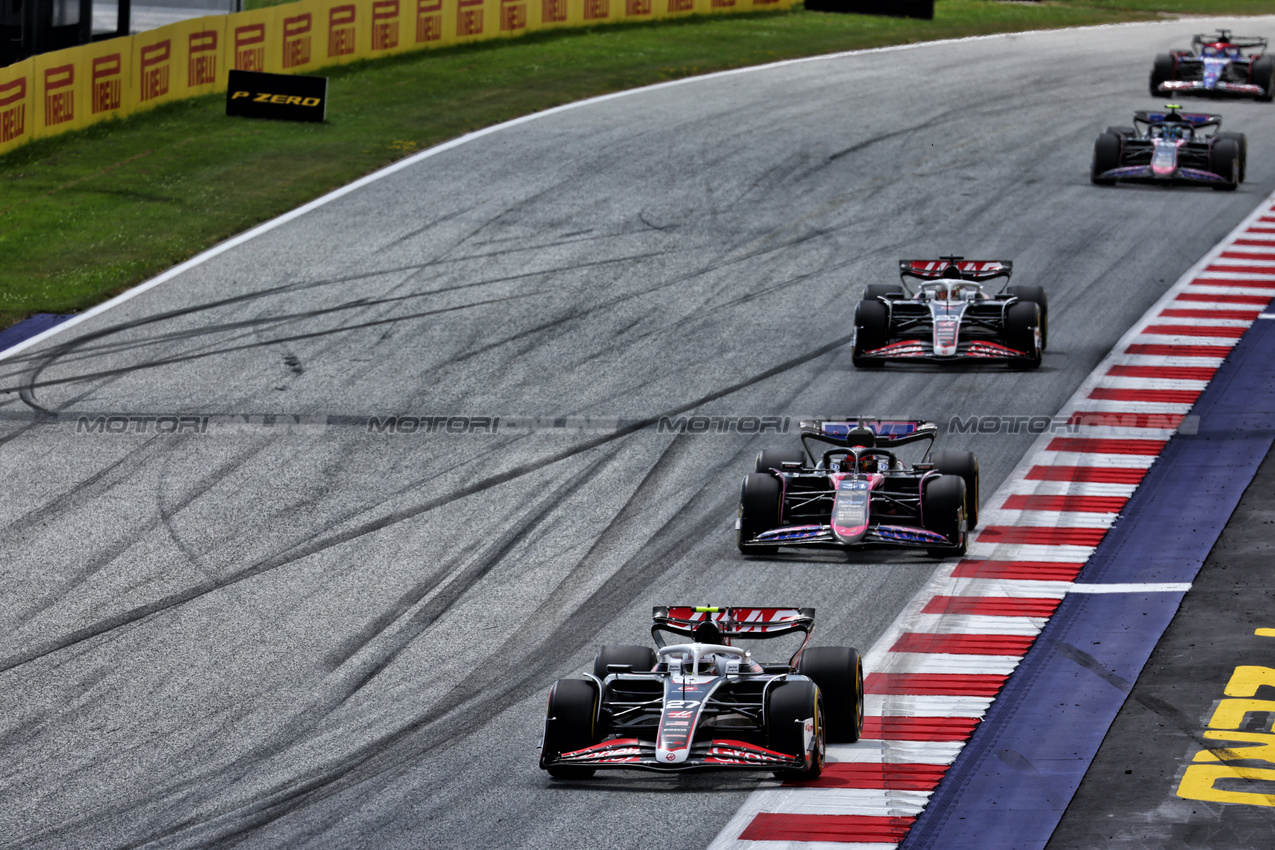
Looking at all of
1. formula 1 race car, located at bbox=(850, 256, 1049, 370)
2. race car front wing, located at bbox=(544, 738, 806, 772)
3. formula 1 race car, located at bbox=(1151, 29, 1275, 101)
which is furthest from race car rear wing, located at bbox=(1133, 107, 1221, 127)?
race car front wing, located at bbox=(544, 738, 806, 772)

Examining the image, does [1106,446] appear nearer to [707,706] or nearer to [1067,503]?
[1067,503]

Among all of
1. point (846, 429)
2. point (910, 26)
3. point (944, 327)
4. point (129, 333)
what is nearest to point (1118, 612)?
point (846, 429)

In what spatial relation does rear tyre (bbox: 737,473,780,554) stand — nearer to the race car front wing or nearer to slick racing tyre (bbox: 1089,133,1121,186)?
the race car front wing

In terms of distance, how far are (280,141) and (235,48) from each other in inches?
129

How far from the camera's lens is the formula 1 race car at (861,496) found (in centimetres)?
1520

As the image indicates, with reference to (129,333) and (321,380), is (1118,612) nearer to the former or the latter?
(321,380)

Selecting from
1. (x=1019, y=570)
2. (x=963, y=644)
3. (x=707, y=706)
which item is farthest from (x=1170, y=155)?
(x=707, y=706)

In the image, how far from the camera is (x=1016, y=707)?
1266 cm

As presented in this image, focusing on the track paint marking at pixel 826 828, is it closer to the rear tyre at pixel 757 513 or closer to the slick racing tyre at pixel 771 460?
the rear tyre at pixel 757 513

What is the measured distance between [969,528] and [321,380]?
8.12m

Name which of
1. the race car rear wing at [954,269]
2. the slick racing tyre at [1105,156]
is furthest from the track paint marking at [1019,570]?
the slick racing tyre at [1105,156]

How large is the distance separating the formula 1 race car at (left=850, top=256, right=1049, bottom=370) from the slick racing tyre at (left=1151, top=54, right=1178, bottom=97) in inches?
659

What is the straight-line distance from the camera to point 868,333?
2073cm

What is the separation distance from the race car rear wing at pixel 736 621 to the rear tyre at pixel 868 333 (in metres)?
8.91
